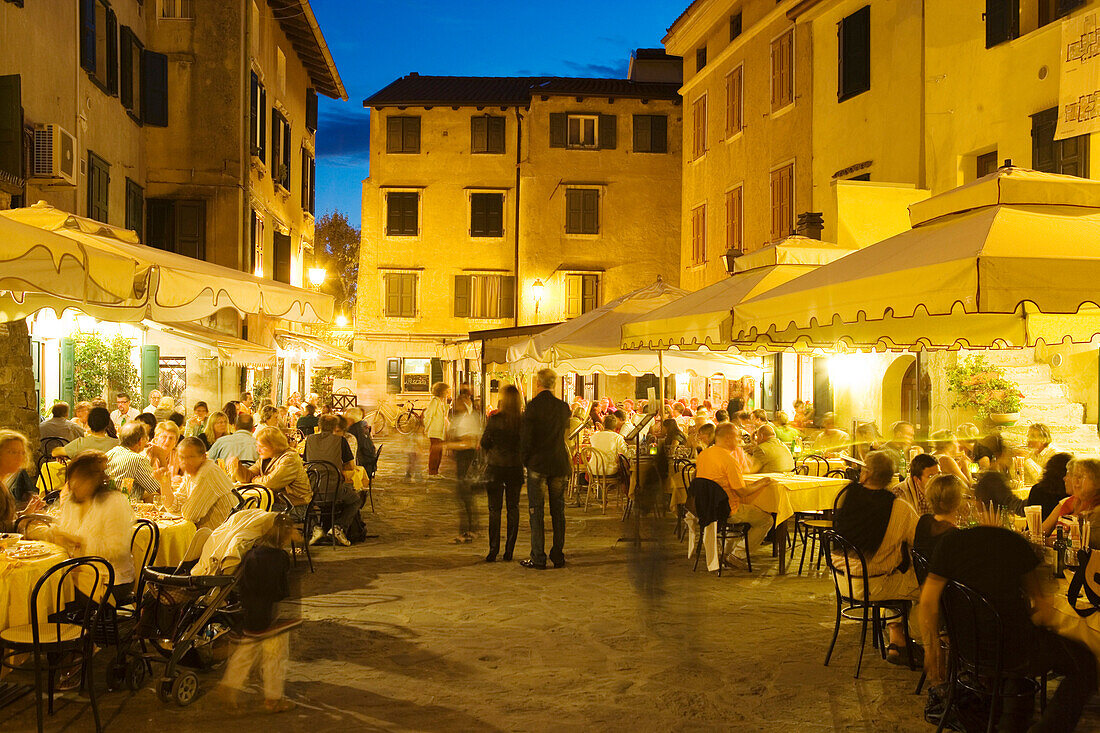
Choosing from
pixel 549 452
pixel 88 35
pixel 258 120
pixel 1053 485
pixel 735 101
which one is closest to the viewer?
pixel 1053 485

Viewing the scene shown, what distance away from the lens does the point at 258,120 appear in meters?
21.9

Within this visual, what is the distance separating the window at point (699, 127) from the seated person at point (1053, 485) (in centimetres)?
1809

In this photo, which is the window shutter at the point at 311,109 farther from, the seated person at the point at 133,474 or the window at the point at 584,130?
the seated person at the point at 133,474

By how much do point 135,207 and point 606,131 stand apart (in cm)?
2066

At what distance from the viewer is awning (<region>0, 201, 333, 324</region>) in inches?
271

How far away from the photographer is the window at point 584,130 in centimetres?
3584

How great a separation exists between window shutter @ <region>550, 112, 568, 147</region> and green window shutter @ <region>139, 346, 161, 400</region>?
20408 millimetres

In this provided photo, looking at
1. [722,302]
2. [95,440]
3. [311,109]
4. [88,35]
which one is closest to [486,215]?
[311,109]

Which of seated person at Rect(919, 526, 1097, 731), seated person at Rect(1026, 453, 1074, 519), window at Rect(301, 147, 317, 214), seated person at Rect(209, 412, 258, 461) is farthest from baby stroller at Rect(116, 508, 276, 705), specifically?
window at Rect(301, 147, 317, 214)

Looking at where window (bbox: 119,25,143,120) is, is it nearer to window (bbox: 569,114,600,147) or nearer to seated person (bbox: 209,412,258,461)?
seated person (bbox: 209,412,258,461)

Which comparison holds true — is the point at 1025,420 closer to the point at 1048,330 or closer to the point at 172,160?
the point at 1048,330

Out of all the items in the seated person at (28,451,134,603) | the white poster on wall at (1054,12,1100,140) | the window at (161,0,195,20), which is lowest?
the seated person at (28,451,134,603)

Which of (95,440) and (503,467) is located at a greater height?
(95,440)

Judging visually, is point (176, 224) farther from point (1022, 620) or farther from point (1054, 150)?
point (1022, 620)
